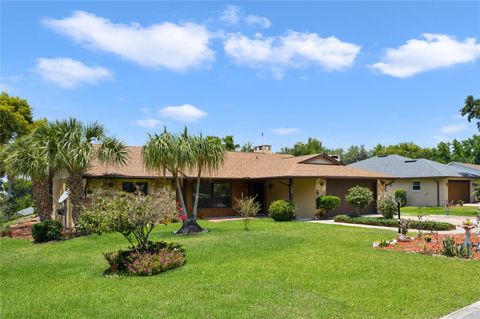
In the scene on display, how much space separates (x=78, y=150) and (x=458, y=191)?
33077 mm

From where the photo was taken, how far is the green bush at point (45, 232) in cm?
1588

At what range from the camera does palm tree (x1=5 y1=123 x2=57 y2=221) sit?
53.7 ft

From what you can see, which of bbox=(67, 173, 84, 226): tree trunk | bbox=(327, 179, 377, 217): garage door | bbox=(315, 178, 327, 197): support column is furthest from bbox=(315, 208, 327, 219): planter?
bbox=(67, 173, 84, 226): tree trunk

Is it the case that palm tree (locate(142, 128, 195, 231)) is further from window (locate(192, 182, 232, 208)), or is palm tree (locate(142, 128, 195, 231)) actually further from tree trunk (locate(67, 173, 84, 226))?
window (locate(192, 182, 232, 208))

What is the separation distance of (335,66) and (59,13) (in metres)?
11.2

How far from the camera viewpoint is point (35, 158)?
17.0 metres

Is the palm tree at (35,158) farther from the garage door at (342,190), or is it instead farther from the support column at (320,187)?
the garage door at (342,190)

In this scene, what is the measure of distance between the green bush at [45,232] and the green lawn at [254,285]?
3631 mm

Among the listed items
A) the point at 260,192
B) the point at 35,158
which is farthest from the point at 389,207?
the point at 35,158

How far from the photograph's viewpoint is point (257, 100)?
23812 millimetres

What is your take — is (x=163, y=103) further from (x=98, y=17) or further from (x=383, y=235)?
(x=383, y=235)

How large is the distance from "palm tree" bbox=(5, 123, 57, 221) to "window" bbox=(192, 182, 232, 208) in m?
8.01

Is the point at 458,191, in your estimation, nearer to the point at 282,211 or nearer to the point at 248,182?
the point at 248,182

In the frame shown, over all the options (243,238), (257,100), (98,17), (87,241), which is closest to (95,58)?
(98,17)
